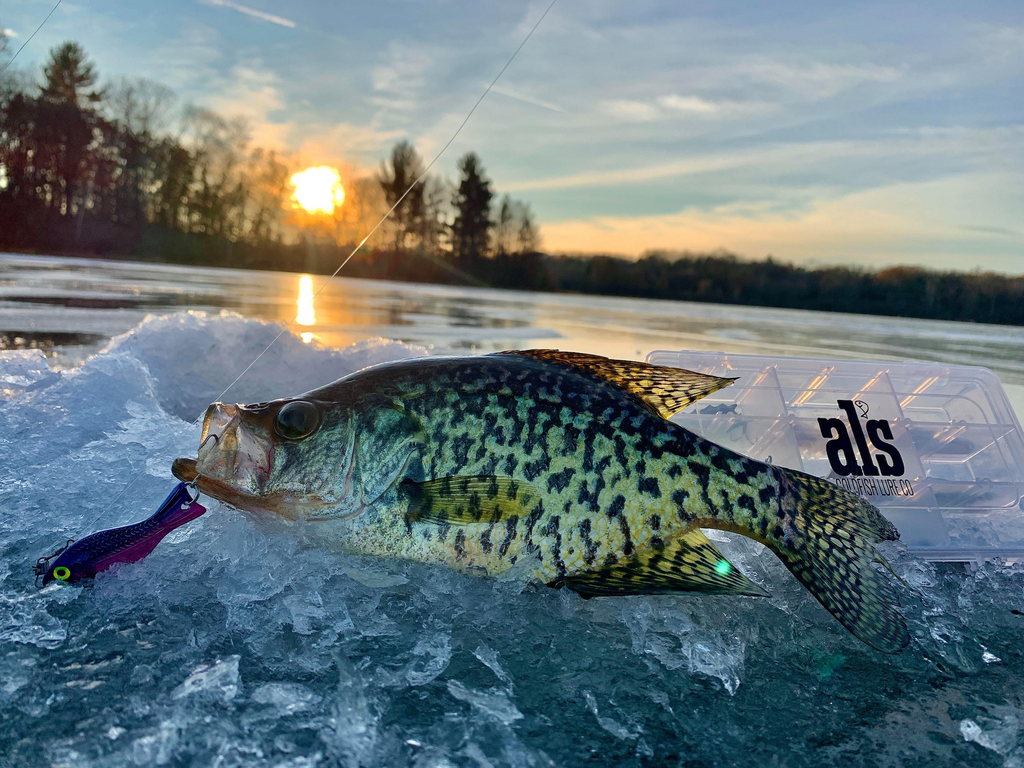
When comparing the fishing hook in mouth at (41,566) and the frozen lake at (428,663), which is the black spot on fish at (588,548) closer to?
the frozen lake at (428,663)

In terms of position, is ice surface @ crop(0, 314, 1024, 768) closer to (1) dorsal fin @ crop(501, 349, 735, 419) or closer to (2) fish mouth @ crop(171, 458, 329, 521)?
(2) fish mouth @ crop(171, 458, 329, 521)

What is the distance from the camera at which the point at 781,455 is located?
333 centimetres

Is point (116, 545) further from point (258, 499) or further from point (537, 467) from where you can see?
point (537, 467)

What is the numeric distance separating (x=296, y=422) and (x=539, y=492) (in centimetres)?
83

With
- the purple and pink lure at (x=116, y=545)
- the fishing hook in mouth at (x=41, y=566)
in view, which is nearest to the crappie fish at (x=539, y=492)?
the purple and pink lure at (x=116, y=545)

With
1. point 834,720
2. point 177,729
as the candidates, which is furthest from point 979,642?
point 177,729

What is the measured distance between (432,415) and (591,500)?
598mm

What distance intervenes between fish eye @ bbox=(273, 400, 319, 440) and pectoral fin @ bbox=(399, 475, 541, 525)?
0.43 meters

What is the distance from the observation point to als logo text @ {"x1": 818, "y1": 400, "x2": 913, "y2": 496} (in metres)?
3.11

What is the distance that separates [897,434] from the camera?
333 cm

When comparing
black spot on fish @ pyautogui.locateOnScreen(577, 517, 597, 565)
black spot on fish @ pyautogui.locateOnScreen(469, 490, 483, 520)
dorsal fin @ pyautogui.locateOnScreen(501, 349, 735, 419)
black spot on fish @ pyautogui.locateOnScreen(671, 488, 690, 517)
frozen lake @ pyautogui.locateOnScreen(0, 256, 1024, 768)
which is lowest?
frozen lake @ pyautogui.locateOnScreen(0, 256, 1024, 768)

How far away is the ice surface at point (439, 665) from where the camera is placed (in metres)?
1.63

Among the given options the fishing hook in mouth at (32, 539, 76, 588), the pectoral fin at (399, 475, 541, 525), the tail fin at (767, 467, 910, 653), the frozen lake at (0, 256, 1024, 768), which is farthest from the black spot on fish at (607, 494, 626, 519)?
the fishing hook in mouth at (32, 539, 76, 588)

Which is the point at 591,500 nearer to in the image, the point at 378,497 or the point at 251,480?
the point at 378,497
